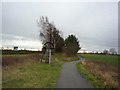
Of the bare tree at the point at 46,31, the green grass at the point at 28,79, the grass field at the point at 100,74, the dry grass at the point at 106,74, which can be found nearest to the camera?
the green grass at the point at 28,79

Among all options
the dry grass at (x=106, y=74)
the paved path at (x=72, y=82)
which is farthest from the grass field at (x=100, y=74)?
the paved path at (x=72, y=82)

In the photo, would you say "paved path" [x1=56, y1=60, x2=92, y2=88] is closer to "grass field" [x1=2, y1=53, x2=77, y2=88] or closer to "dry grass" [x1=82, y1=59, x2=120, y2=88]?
"grass field" [x1=2, y1=53, x2=77, y2=88]

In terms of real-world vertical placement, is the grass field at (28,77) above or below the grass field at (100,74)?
above

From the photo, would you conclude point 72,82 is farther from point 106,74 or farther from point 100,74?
point 106,74

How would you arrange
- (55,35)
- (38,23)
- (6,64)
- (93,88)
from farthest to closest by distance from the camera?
(55,35)
(38,23)
(6,64)
(93,88)

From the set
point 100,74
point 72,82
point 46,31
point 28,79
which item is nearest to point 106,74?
point 100,74

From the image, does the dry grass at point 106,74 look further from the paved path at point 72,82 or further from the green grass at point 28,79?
the green grass at point 28,79

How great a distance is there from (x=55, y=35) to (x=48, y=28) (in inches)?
237

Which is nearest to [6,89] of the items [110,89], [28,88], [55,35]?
[28,88]

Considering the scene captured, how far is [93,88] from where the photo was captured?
11219 mm

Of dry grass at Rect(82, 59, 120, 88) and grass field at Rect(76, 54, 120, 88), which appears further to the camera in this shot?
dry grass at Rect(82, 59, 120, 88)

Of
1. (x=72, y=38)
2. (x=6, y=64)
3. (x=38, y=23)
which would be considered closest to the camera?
(x=6, y=64)

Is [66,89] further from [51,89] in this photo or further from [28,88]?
[28,88]

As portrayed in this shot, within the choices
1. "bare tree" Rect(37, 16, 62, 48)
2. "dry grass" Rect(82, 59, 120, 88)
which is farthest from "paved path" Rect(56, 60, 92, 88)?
"bare tree" Rect(37, 16, 62, 48)
